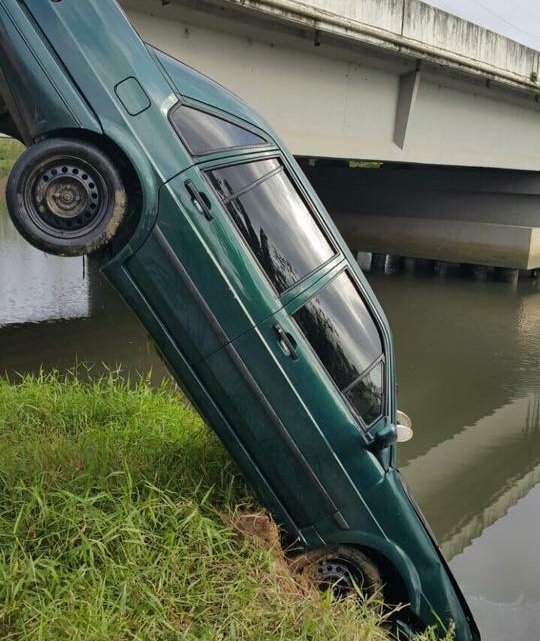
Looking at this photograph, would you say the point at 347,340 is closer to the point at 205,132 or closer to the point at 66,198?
the point at 205,132

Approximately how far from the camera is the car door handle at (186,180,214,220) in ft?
9.91

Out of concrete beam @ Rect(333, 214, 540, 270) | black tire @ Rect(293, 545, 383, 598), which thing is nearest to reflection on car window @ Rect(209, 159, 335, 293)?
black tire @ Rect(293, 545, 383, 598)

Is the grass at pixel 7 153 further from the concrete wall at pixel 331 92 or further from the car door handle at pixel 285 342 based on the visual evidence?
the car door handle at pixel 285 342

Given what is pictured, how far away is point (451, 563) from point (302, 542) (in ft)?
7.80

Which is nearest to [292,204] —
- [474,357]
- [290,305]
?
[290,305]

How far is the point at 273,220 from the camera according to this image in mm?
3260

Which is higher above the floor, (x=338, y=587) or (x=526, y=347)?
(x=338, y=587)

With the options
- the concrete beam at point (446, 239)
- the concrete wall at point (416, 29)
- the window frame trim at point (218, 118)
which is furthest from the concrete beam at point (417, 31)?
the window frame trim at point (218, 118)

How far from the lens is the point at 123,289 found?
3.10 metres

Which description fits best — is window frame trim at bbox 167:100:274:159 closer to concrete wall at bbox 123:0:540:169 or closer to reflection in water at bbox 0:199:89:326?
concrete wall at bbox 123:0:540:169

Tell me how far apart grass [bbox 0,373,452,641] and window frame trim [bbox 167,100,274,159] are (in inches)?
62.5

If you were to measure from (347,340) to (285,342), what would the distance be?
0.39 meters

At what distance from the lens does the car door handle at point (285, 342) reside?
3115 mm

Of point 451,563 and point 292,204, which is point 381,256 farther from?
point 292,204
